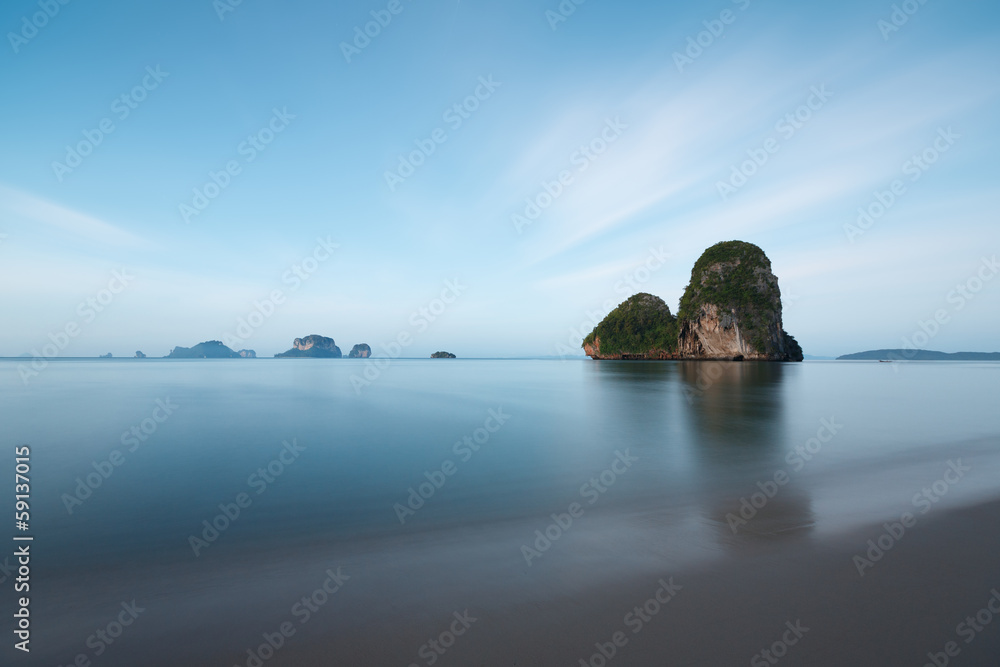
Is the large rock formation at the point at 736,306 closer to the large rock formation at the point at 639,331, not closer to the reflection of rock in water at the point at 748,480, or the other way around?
the large rock formation at the point at 639,331

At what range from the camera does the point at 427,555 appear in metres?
5.09

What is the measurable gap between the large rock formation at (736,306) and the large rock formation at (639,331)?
31.7 m

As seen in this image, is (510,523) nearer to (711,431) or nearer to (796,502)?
(796,502)

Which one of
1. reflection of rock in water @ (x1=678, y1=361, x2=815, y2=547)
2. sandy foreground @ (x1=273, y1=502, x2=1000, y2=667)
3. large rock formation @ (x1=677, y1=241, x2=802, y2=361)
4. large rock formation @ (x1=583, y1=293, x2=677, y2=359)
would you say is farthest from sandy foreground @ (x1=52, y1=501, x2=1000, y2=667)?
large rock formation @ (x1=583, y1=293, x2=677, y2=359)

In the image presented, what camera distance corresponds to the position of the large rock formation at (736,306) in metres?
101

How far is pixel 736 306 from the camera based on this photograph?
10194 centimetres

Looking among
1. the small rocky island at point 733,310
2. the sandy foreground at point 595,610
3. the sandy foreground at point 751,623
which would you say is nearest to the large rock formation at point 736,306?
the small rocky island at point 733,310

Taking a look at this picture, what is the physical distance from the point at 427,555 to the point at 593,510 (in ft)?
9.74

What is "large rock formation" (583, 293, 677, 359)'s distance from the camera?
481 feet

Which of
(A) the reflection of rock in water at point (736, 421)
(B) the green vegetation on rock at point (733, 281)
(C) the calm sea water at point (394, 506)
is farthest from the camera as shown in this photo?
(B) the green vegetation on rock at point (733, 281)

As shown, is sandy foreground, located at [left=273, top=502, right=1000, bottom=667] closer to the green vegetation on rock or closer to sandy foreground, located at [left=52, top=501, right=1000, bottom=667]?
sandy foreground, located at [left=52, top=501, right=1000, bottom=667]

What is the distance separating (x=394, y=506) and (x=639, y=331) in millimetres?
153934

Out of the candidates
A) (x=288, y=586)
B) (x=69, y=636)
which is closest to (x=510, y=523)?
(x=288, y=586)

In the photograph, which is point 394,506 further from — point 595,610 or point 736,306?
point 736,306
